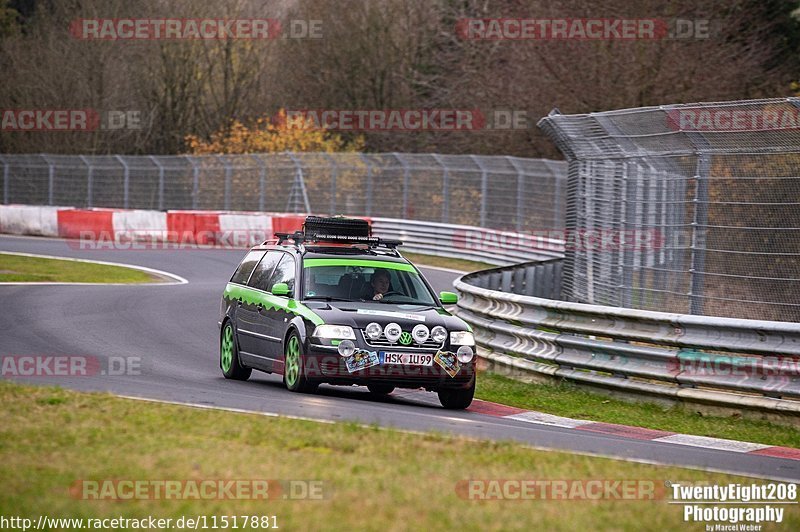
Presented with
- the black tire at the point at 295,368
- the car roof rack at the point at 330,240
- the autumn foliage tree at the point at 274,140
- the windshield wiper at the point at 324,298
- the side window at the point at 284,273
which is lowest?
the black tire at the point at 295,368

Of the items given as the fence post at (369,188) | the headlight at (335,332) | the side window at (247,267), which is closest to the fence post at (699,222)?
the headlight at (335,332)

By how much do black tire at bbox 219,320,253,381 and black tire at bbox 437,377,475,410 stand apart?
2568mm

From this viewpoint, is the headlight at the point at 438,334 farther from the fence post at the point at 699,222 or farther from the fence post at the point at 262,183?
the fence post at the point at 262,183

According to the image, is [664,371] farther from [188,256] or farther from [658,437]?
[188,256]

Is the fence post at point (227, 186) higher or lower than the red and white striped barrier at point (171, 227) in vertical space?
higher

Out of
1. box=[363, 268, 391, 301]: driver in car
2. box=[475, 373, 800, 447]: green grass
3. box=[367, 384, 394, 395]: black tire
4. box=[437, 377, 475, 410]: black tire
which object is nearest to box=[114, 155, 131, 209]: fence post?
box=[475, 373, 800, 447]: green grass

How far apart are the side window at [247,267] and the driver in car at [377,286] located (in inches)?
68.6

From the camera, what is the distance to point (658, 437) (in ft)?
36.3

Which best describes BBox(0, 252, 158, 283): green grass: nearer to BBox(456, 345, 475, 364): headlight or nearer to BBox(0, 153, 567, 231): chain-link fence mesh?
BBox(0, 153, 567, 231): chain-link fence mesh

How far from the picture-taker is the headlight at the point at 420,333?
12094 millimetres

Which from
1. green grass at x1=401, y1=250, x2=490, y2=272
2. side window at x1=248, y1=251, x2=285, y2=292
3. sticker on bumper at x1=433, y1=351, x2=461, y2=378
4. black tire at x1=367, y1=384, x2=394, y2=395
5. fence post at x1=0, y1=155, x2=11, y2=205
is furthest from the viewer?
fence post at x1=0, y1=155, x2=11, y2=205

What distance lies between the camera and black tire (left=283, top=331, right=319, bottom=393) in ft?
40.0

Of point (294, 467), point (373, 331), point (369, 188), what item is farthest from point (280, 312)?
point (369, 188)

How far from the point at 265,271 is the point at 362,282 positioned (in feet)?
4.59
